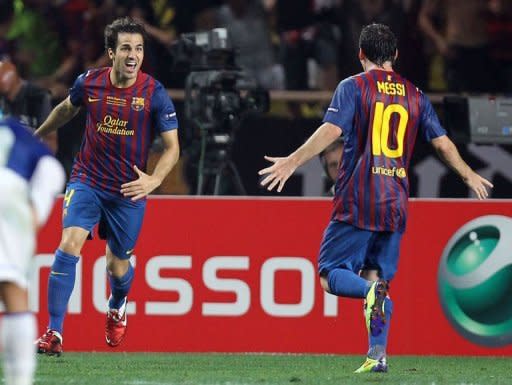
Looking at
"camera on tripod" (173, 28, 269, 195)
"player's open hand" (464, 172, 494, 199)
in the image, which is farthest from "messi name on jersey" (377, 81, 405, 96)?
"camera on tripod" (173, 28, 269, 195)

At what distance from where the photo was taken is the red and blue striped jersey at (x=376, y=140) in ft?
26.7

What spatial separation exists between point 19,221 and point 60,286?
3.20 m

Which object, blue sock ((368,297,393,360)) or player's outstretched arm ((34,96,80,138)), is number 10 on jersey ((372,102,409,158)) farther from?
player's outstretched arm ((34,96,80,138))

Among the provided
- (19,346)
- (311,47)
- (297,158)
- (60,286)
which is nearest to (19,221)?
(19,346)

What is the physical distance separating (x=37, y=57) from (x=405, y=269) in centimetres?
567

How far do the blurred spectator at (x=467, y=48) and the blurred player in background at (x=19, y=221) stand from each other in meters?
8.44

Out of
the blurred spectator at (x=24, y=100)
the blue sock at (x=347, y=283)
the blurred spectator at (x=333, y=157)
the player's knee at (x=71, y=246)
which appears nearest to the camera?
the blue sock at (x=347, y=283)

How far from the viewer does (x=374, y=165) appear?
26.9 feet

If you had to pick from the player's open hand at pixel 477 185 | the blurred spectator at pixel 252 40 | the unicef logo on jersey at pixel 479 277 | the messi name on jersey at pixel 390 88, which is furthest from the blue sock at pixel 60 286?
the blurred spectator at pixel 252 40

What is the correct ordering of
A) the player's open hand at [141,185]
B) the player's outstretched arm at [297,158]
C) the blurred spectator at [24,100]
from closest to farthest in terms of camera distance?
the player's outstretched arm at [297,158] < the player's open hand at [141,185] < the blurred spectator at [24,100]

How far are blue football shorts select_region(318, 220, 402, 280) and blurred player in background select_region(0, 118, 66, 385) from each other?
2.79m

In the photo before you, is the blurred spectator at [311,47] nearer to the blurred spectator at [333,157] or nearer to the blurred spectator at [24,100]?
the blurred spectator at [333,157]

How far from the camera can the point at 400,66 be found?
13.9 metres

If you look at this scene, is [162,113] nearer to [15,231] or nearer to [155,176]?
[155,176]
